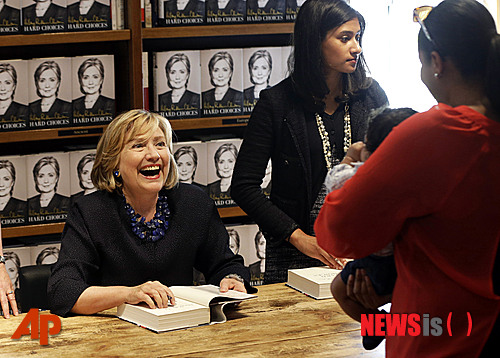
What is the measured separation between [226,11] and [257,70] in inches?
12.3

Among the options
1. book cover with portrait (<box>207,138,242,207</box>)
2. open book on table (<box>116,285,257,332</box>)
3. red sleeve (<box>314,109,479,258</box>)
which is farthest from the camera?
book cover with portrait (<box>207,138,242,207</box>)

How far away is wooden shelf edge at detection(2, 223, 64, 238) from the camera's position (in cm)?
332

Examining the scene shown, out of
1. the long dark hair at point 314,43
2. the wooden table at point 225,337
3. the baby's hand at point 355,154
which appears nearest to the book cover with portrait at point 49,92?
the long dark hair at point 314,43

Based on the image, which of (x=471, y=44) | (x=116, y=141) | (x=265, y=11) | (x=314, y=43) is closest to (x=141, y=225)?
(x=116, y=141)

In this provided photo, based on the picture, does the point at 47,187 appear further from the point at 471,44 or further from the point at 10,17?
the point at 471,44

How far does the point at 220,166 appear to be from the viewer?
3586mm

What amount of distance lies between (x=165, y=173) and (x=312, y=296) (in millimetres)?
636

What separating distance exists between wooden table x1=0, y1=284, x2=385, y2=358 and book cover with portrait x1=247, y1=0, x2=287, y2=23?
181cm

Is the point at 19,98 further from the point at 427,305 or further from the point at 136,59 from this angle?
the point at 427,305

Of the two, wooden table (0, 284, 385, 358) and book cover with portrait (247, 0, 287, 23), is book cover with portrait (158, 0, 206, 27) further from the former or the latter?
wooden table (0, 284, 385, 358)

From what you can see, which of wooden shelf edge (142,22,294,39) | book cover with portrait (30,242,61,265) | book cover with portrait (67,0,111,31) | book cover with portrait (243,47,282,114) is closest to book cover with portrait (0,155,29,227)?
book cover with portrait (30,242,61,265)

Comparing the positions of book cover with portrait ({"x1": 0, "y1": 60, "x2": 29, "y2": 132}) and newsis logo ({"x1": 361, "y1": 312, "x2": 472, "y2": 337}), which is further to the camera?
book cover with portrait ({"x1": 0, "y1": 60, "x2": 29, "y2": 132})

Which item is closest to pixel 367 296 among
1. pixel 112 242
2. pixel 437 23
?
pixel 437 23

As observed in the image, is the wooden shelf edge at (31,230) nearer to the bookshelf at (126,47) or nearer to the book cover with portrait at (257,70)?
the bookshelf at (126,47)
